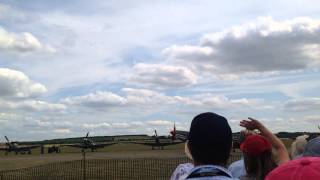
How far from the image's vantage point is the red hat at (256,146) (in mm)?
5223

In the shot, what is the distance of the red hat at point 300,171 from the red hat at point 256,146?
7.84 feet

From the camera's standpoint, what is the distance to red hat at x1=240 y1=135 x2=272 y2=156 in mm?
5223

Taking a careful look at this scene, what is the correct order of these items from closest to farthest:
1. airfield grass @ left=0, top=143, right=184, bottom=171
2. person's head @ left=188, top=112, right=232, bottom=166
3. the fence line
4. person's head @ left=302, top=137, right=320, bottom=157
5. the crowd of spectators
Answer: the crowd of spectators → person's head @ left=188, top=112, right=232, bottom=166 → person's head @ left=302, top=137, right=320, bottom=157 → the fence line → airfield grass @ left=0, top=143, right=184, bottom=171

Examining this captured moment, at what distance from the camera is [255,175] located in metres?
5.25

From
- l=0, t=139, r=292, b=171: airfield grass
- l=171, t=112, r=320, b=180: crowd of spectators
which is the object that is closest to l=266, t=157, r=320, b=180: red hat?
l=171, t=112, r=320, b=180: crowd of spectators

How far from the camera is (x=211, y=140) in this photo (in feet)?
11.7

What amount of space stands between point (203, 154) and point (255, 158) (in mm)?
1801

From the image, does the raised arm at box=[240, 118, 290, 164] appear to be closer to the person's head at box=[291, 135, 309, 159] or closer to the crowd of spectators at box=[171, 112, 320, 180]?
the crowd of spectators at box=[171, 112, 320, 180]

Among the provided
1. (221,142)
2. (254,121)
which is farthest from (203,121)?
(254,121)

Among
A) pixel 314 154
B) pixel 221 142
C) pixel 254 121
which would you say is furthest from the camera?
pixel 254 121

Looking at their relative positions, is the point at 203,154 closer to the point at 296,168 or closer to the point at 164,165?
the point at 296,168

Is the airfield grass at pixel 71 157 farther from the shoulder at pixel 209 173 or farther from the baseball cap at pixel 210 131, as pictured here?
the shoulder at pixel 209 173

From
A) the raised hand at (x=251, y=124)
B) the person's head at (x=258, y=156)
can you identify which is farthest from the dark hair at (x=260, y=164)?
the raised hand at (x=251, y=124)

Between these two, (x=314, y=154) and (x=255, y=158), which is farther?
(x=255, y=158)
